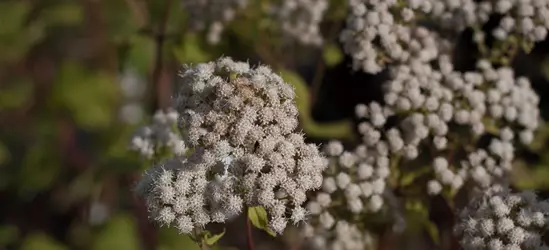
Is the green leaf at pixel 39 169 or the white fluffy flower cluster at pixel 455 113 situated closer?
the white fluffy flower cluster at pixel 455 113

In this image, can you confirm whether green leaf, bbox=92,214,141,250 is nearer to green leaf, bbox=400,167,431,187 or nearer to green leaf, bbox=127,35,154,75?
green leaf, bbox=127,35,154,75

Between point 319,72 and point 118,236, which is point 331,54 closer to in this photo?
point 319,72

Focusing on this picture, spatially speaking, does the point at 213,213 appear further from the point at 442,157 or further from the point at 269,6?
the point at 269,6

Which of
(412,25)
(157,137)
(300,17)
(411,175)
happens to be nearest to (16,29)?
(300,17)

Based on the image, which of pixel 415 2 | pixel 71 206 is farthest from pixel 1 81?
pixel 415 2

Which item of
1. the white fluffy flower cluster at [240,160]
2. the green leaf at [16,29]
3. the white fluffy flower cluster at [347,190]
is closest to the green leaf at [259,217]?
the white fluffy flower cluster at [240,160]

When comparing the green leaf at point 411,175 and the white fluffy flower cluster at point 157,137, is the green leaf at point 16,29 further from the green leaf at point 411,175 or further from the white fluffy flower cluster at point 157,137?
the green leaf at point 411,175
